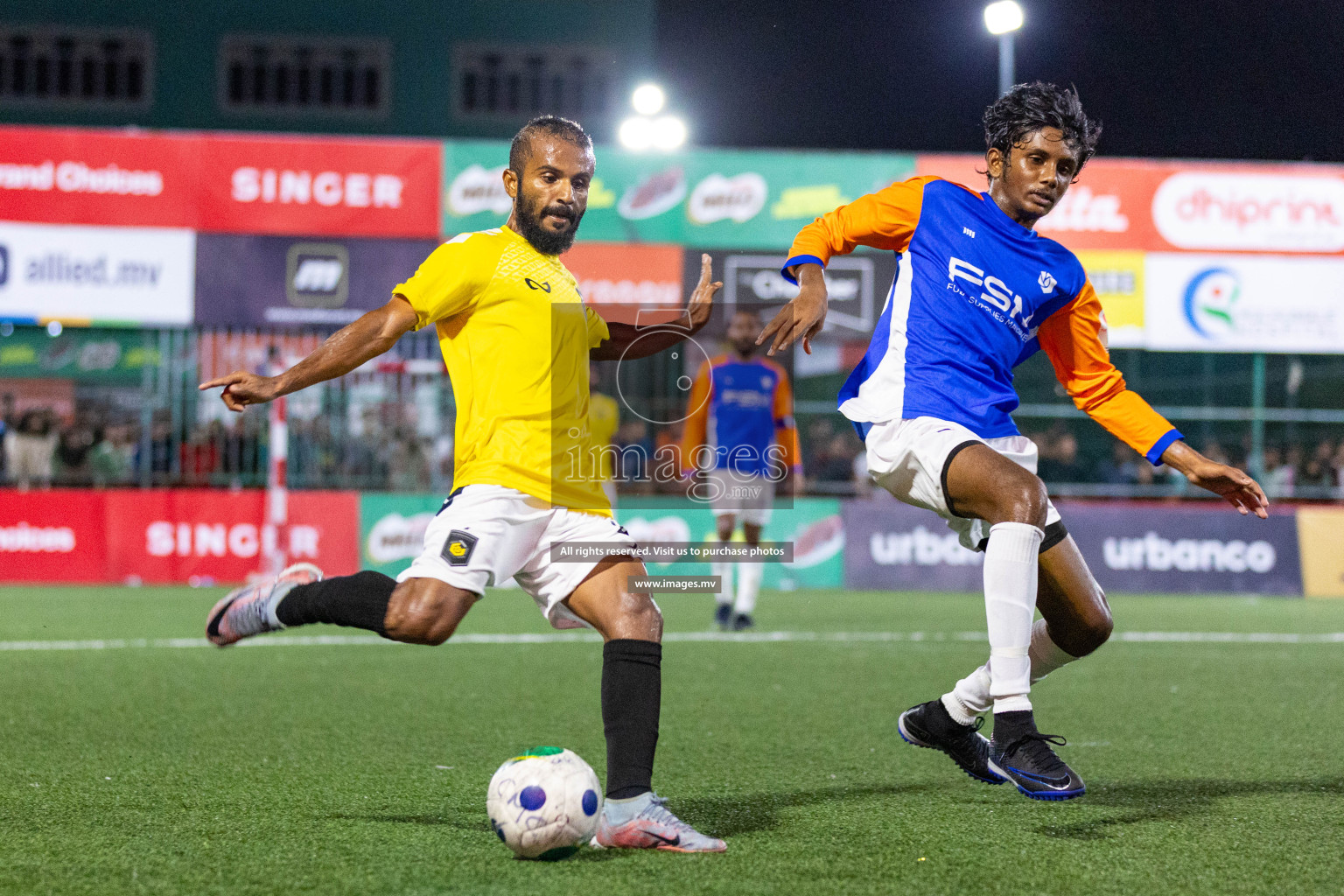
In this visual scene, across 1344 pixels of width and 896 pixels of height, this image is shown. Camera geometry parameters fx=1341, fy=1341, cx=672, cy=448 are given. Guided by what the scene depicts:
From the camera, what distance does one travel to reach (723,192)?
1695cm

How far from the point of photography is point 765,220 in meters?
16.9

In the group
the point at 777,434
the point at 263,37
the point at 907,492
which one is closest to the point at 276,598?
the point at 907,492

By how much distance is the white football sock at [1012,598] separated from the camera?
413 centimetres

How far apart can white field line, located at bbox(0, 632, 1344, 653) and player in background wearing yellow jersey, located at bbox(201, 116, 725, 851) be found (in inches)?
239

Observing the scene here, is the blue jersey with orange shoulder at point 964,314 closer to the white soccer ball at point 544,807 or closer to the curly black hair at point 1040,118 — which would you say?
the curly black hair at point 1040,118

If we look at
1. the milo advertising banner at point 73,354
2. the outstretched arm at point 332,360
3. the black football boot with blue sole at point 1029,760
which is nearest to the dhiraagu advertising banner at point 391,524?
the outstretched arm at point 332,360

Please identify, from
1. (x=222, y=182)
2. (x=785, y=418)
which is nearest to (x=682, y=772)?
(x=785, y=418)

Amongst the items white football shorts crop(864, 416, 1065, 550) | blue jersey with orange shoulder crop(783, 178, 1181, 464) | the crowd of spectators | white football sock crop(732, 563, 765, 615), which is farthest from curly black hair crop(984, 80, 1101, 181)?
the crowd of spectators

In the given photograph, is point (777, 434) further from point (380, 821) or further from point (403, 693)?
point (380, 821)

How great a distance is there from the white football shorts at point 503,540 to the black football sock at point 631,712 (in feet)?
0.90

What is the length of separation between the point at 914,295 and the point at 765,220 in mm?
12432

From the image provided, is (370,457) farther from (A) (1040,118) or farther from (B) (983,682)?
(A) (1040,118)

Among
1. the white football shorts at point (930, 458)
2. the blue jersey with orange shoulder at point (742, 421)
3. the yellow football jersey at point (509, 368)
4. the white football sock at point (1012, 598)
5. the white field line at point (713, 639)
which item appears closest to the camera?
the yellow football jersey at point (509, 368)

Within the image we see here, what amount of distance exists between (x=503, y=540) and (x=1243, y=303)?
50.9 feet
